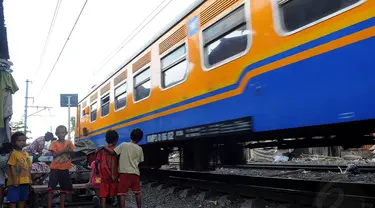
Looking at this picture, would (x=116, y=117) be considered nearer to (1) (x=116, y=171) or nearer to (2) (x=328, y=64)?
(1) (x=116, y=171)

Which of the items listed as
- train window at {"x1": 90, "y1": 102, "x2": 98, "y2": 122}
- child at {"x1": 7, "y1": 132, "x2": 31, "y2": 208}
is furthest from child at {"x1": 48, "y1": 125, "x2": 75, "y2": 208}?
train window at {"x1": 90, "y1": 102, "x2": 98, "y2": 122}

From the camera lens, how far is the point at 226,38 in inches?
193

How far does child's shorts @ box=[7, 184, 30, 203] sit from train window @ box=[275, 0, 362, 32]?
3978 millimetres

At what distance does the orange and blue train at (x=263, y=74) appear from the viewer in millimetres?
3170

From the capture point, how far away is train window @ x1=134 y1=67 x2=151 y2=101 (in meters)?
7.34

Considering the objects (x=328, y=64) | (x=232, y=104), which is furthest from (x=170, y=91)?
(x=328, y=64)

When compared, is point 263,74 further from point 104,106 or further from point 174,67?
point 104,106

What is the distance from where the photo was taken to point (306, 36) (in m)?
3.58

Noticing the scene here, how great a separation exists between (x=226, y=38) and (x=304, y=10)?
1378 mm

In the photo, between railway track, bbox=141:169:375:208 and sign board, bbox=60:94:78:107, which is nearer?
railway track, bbox=141:169:375:208

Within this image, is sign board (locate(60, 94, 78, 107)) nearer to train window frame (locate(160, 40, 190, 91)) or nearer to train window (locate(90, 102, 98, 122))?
train window (locate(90, 102, 98, 122))

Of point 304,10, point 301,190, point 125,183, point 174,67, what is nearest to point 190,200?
point 125,183

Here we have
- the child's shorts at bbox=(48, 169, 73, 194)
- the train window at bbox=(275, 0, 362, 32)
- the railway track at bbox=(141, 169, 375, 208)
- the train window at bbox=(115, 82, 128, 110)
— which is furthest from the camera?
the train window at bbox=(115, 82, 128, 110)

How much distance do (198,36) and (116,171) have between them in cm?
240
